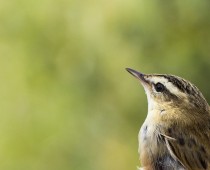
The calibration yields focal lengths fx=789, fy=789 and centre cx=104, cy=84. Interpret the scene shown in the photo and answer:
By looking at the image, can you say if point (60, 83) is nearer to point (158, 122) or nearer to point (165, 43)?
point (165, 43)

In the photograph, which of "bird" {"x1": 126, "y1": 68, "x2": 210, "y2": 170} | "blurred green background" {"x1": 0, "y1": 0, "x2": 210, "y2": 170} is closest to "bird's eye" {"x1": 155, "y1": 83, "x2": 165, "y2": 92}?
"bird" {"x1": 126, "y1": 68, "x2": 210, "y2": 170}

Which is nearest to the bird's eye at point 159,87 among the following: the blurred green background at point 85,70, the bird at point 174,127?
A: the bird at point 174,127

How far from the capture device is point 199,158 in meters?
5.63

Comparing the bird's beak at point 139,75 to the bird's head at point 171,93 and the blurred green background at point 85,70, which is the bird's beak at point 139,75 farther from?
the blurred green background at point 85,70

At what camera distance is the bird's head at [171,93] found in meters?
5.77

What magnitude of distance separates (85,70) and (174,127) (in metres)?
6.44

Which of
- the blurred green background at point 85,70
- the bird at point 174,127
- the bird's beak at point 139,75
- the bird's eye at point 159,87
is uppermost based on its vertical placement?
the blurred green background at point 85,70

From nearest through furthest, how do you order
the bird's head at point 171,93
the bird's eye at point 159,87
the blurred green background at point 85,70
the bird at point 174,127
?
the bird at point 174,127, the bird's head at point 171,93, the bird's eye at point 159,87, the blurred green background at point 85,70

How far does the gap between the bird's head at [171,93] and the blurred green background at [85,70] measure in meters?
5.07

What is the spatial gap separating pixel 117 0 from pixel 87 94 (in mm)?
1698

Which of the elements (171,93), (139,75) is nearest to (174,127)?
(171,93)

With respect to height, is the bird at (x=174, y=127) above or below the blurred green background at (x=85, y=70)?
below

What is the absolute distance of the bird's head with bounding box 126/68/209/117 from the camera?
5.77 metres

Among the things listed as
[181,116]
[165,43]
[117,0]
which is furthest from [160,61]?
[181,116]
